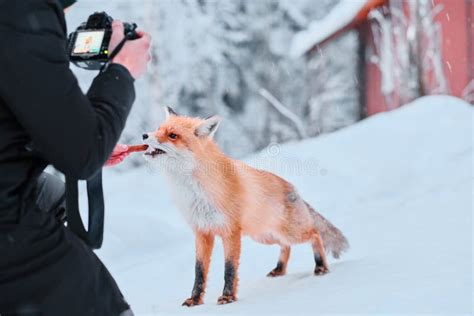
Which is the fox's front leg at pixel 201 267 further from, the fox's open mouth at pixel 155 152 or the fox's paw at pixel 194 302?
the fox's open mouth at pixel 155 152

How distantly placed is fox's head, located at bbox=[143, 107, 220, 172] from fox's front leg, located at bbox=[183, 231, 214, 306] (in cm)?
51

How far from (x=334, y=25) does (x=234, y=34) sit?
5.78 m

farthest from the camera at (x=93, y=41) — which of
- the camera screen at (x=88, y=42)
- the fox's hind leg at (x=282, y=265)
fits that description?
the fox's hind leg at (x=282, y=265)

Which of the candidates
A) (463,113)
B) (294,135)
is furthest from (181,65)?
(463,113)

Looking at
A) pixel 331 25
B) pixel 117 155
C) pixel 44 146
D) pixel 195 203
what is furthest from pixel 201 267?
pixel 331 25

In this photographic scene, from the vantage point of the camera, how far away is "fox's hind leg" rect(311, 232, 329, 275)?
4.33 m

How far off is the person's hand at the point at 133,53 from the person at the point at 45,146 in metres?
0.04

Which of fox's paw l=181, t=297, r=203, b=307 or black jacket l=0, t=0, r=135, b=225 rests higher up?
black jacket l=0, t=0, r=135, b=225

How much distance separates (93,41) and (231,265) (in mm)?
2230

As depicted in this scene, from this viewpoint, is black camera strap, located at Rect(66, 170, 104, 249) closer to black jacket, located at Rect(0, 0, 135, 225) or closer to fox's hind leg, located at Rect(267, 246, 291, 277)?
black jacket, located at Rect(0, 0, 135, 225)

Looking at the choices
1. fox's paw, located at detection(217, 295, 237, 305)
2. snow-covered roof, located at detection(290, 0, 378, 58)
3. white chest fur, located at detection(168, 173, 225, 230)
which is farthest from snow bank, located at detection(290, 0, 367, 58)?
fox's paw, located at detection(217, 295, 237, 305)

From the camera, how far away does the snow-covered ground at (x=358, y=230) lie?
3.25m

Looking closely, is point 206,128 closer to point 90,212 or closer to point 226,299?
point 226,299

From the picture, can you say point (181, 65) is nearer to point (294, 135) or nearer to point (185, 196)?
point (294, 135)
